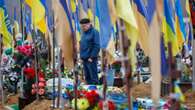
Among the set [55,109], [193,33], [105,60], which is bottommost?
[55,109]

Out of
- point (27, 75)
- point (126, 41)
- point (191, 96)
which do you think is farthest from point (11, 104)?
point (126, 41)

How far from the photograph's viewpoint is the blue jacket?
1144 centimetres

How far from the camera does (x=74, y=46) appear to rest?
8211 millimetres

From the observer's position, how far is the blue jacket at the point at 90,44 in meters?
11.4

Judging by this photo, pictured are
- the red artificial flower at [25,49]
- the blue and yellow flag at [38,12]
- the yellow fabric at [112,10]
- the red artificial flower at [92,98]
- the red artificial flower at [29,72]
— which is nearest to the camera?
the yellow fabric at [112,10]

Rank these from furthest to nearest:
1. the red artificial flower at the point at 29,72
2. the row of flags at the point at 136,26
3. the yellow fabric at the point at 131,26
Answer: the red artificial flower at the point at 29,72 < the yellow fabric at the point at 131,26 < the row of flags at the point at 136,26

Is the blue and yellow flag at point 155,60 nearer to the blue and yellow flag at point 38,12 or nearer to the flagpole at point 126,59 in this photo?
the flagpole at point 126,59

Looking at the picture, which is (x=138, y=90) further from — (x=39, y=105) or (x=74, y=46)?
(x=74, y=46)

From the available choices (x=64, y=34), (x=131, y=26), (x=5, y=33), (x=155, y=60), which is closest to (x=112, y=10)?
(x=131, y=26)

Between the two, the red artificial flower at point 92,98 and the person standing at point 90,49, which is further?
the person standing at point 90,49

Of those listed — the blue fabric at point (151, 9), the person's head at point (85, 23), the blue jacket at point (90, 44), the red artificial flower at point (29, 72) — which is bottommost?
the red artificial flower at point (29, 72)

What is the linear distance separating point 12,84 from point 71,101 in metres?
5.54

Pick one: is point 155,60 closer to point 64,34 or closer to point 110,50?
point 110,50

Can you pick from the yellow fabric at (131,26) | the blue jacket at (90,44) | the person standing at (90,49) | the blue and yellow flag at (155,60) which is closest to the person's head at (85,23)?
the person standing at (90,49)
